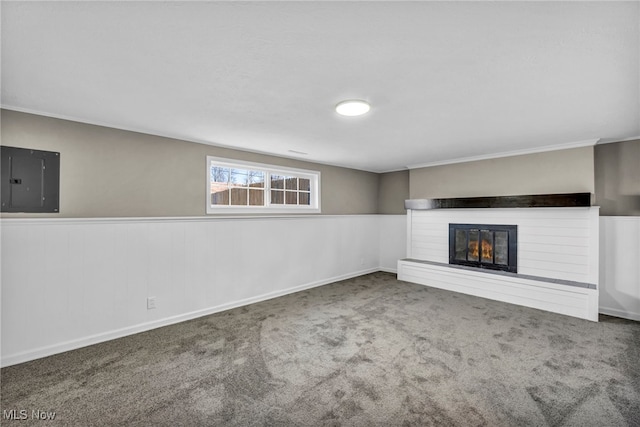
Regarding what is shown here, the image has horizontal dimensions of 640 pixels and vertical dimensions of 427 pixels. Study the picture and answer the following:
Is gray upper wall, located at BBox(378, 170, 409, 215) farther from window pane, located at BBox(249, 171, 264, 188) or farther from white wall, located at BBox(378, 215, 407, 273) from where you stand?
window pane, located at BBox(249, 171, 264, 188)

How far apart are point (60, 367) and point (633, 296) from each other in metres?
6.19

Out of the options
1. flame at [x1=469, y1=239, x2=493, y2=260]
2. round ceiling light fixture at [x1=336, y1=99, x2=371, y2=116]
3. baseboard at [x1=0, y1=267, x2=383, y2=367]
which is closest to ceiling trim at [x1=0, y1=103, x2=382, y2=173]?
round ceiling light fixture at [x1=336, y1=99, x2=371, y2=116]

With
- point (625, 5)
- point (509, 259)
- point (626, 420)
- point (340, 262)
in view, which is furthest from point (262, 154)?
point (626, 420)

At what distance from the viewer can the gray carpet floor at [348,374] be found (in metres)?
1.89

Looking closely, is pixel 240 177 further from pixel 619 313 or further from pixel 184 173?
pixel 619 313

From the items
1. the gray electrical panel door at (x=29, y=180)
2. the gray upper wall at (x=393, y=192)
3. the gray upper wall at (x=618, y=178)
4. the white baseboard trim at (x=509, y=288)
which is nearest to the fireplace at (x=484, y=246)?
the white baseboard trim at (x=509, y=288)

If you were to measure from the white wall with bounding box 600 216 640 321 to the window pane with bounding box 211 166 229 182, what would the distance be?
511 centimetres

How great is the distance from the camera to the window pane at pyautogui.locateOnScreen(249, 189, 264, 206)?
4.45m

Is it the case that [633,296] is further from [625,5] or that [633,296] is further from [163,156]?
[163,156]

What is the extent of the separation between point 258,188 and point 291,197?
0.69 meters

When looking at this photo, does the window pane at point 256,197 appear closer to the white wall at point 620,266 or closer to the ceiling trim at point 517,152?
the ceiling trim at point 517,152

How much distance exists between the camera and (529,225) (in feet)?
14.1

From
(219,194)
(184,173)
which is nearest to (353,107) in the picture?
(184,173)

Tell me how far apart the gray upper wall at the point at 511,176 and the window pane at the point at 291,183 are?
91.7 inches
